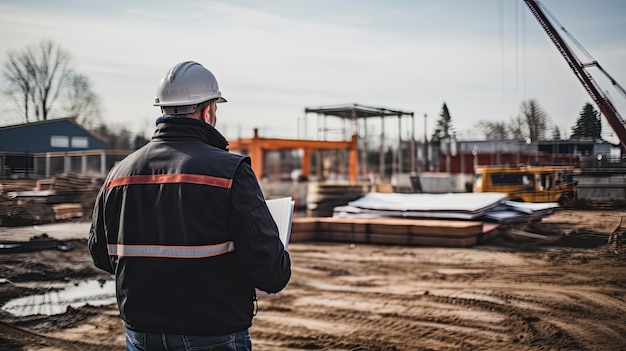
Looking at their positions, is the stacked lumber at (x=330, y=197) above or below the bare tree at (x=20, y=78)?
below

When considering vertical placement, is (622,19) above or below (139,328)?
above

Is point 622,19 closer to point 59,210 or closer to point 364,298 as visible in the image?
point 364,298

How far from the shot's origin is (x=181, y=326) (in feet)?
7.75

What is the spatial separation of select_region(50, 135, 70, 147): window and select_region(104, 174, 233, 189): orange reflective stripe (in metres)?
3.48

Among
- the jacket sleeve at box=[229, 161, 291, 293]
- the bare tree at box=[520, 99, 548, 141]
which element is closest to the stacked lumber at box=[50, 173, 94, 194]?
the jacket sleeve at box=[229, 161, 291, 293]

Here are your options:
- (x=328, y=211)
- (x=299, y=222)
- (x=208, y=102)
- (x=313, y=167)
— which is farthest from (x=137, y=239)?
(x=313, y=167)

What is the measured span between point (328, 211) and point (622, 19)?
769 centimetres

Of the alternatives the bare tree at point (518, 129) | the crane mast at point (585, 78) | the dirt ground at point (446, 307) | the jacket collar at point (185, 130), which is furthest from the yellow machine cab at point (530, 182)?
the jacket collar at point (185, 130)

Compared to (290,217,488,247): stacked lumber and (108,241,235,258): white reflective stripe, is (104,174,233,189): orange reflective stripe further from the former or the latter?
(290,217,488,247): stacked lumber

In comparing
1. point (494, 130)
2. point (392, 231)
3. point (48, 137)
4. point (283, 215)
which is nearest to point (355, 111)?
point (392, 231)

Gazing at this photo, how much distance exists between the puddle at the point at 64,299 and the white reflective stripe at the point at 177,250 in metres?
2.94

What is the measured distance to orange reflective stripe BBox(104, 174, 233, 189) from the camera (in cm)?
231

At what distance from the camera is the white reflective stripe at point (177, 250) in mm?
2336

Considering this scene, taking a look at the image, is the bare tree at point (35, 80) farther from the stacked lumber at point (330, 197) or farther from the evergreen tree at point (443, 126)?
the stacked lumber at point (330, 197)
